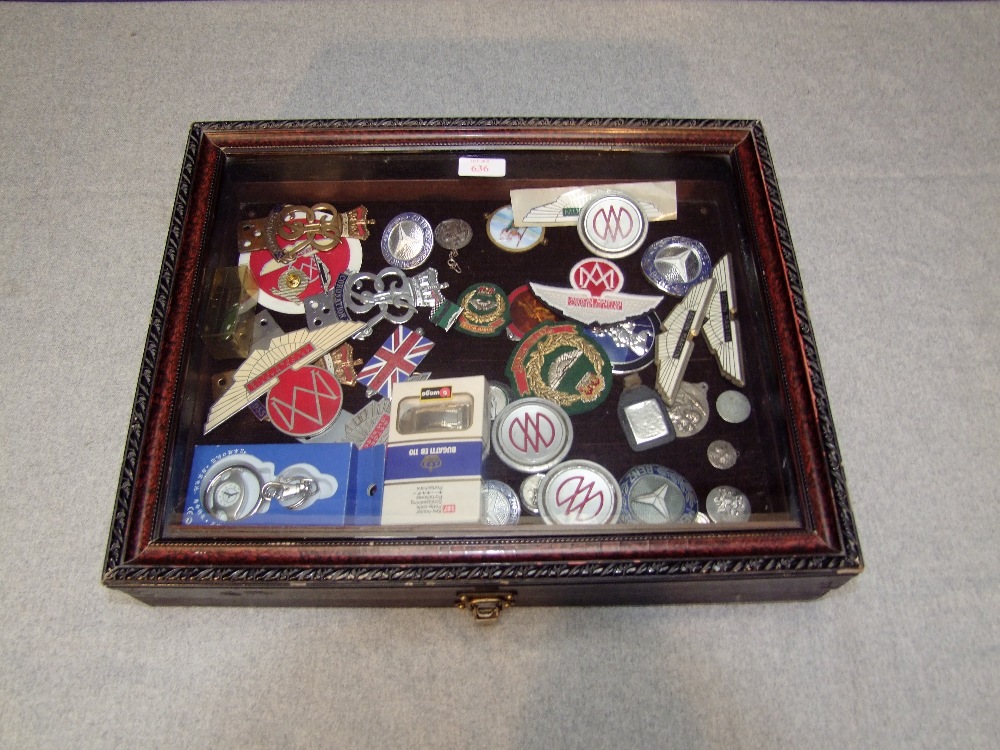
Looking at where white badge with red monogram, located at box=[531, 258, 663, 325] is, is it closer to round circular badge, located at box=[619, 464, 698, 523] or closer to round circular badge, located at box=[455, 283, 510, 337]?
round circular badge, located at box=[455, 283, 510, 337]

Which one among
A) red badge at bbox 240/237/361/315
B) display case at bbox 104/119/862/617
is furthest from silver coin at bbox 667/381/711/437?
red badge at bbox 240/237/361/315

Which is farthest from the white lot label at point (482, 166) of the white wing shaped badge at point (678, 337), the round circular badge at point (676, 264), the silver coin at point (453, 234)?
the white wing shaped badge at point (678, 337)

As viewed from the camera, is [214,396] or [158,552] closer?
[158,552]

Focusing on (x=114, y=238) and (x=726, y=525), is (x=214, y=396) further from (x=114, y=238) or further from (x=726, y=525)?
(x=726, y=525)

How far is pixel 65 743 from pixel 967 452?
1.93 metres

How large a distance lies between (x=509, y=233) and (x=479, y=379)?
402 millimetres

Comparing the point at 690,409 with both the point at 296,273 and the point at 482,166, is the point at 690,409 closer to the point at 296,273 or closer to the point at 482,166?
the point at 482,166

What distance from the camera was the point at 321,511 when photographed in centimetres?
131

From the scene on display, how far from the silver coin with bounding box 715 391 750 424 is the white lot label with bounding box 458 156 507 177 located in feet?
2.26

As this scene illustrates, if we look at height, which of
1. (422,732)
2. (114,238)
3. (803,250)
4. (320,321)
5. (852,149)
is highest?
(852,149)

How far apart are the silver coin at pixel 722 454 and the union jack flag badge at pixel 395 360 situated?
0.60m

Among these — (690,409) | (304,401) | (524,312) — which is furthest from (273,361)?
(690,409)

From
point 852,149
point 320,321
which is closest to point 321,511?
point 320,321

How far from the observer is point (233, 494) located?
1342 mm
